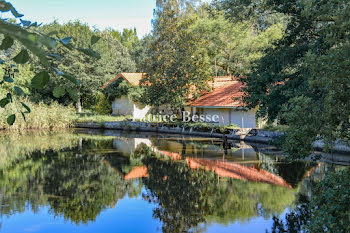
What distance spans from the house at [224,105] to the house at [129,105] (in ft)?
14.8

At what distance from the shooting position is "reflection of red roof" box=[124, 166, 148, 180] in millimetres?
12820

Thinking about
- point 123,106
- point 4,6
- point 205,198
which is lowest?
point 205,198

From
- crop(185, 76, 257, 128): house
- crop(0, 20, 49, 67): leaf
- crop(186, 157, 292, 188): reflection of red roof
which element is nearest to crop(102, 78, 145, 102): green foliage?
crop(185, 76, 257, 128): house

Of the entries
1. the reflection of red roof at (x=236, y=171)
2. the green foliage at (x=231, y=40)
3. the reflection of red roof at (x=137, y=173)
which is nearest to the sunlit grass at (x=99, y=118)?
the green foliage at (x=231, y=40)

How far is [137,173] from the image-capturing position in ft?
43.5

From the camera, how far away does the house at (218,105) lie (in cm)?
2427

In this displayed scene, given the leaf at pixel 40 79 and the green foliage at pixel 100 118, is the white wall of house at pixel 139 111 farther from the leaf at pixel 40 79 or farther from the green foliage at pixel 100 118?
the leaf at pixel 40 79

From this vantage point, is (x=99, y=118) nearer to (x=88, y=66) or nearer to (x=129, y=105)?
(x=129, y=105)

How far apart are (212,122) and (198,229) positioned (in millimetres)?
19309

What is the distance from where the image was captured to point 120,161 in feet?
51.2

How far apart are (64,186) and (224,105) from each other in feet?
50.1

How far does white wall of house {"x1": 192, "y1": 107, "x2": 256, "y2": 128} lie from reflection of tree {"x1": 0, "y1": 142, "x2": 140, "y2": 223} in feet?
37.4

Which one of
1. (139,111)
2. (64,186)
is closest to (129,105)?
(139,111)

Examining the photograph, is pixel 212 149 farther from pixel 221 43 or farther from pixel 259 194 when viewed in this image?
pixel 221 43
